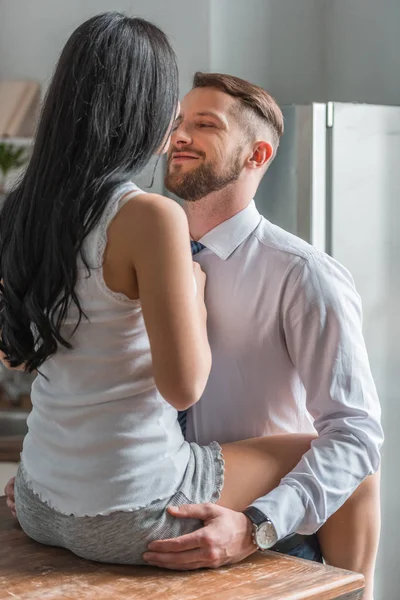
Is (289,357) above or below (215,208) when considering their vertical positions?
below

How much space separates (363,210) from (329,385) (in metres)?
1.41

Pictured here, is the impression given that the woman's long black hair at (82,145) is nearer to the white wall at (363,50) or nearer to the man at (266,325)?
the man at (266,325)

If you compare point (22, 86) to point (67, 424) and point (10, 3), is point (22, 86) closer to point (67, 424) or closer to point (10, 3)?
point (10, 3)

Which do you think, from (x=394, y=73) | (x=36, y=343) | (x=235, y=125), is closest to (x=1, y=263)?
(x=36, y=343)

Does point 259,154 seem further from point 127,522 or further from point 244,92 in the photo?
point 127,522

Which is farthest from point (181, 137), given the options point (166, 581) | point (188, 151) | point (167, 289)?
point (166, 581)

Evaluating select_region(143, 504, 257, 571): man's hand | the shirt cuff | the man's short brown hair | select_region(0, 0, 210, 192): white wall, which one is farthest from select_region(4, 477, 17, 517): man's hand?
select_region(0, 0, 210, 192): white wall

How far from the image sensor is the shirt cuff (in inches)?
66.9

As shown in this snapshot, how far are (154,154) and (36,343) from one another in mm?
377

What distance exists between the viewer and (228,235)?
208 centimetres

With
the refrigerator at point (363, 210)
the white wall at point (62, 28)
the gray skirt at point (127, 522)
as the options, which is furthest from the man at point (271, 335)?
the white wall at point (62, 28)

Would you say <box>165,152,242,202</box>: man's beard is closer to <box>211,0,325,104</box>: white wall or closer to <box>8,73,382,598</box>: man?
<box>8,73,382,598</box>: man

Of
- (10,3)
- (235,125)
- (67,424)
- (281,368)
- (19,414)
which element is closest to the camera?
(67,424)

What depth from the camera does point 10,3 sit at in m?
5.15
